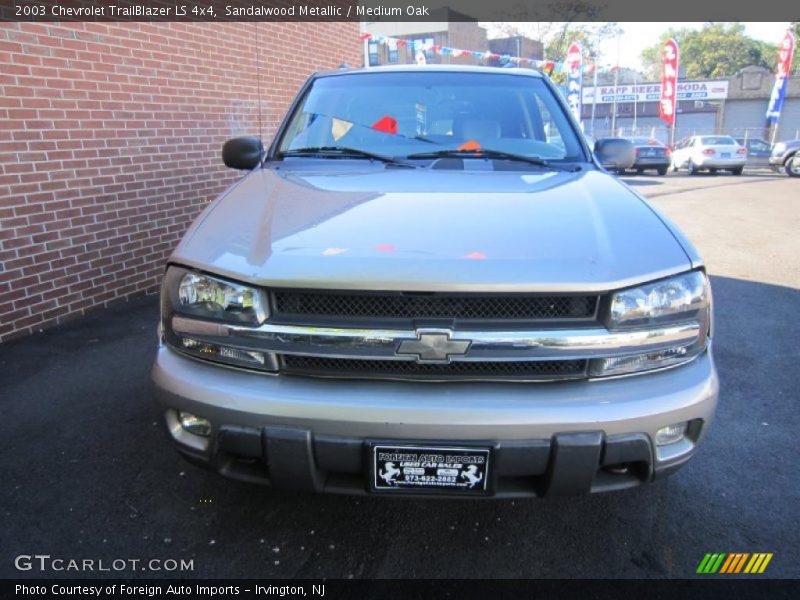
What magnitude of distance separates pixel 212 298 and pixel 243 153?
1465 mm

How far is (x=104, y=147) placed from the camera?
4801 mm

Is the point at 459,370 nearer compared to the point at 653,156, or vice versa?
the point at 459,370

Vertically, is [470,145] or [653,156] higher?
[470,145]

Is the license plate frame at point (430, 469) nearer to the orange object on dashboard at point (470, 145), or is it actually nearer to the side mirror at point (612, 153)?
the orange object on dashboard at point (470, 145)

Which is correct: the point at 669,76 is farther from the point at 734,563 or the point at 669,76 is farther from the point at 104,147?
the point at 734,563

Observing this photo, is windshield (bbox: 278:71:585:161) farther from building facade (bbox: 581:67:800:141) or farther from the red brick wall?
building facade (bbox: 581:67:800:141)

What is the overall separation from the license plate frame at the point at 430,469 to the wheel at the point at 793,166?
80.2 ft

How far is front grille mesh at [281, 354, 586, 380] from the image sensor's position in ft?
5.99

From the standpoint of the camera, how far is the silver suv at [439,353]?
1737 mm

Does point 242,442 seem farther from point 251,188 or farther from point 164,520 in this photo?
point 251,188

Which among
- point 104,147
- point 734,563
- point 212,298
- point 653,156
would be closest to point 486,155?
point 212,298

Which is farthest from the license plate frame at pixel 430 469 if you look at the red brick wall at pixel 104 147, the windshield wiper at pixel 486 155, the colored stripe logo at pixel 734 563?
the red brick wall at pixel 104 147
